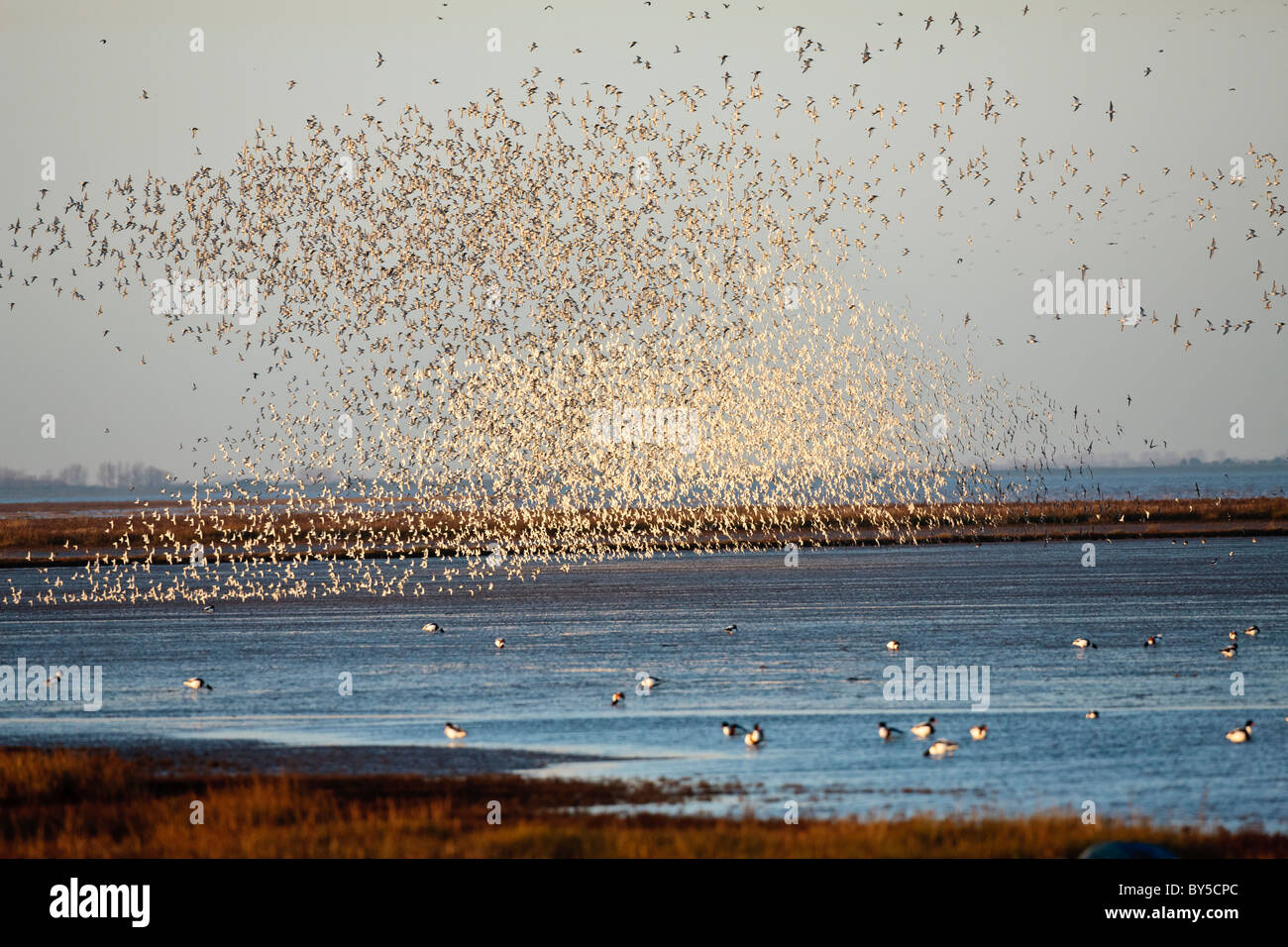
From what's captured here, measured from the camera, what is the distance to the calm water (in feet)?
97.6

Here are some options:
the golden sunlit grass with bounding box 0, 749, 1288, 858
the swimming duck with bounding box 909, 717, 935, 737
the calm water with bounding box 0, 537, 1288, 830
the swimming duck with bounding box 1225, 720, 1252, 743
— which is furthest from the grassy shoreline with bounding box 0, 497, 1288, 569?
the swimming duck with bounding box 1225, 720, 1252, 743

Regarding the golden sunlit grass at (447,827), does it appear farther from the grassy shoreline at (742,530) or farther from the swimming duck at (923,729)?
→ the grassy shoreline at (742,530)

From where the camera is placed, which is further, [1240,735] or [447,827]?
[1240,735]

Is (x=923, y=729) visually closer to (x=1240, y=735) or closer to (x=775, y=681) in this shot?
(x=1240, y=735)

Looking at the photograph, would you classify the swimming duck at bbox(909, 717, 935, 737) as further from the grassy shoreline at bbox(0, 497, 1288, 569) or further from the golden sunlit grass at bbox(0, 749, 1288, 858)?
the grassy shoreline at bbox(0, 497, 1288, 569)

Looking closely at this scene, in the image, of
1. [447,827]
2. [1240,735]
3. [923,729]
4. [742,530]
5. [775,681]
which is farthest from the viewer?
[742,530]

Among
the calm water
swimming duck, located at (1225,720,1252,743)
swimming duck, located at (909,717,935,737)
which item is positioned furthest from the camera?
swimming duck, located at (909,717,935,737)

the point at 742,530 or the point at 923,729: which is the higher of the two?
the point at 923,729

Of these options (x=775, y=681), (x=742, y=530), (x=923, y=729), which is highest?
(x=923, y=729)

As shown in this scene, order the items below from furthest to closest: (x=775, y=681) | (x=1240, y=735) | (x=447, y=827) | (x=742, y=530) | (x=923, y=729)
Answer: (x=742, y=530) → (x=775, y=681) → (x=923, y=729) → (x=1240, y=735) → (x=447, y=827)

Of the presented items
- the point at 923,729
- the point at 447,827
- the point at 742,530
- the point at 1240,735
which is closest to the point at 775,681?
the point at 923,729

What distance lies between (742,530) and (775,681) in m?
119

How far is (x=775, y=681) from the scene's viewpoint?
45.3 m

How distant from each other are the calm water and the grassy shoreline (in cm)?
4981
